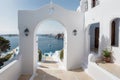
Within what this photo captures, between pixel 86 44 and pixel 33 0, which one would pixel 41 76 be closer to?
pixel 86 44

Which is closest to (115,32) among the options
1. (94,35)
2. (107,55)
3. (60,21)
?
(107,55)

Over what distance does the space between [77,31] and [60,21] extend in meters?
1.68

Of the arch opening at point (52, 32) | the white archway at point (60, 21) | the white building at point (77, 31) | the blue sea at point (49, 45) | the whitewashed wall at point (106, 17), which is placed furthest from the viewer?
the blue sea at point (49, 45)

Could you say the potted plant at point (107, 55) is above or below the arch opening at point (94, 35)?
below

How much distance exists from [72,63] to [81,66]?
2.81ft

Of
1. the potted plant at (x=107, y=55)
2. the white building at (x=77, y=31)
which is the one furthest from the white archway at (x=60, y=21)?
the potted plant at (x=107, y=55)

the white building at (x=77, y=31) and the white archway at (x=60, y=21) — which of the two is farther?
the white archway at (x=60, y=21)

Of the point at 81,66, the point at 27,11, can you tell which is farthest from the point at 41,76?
the point at 27,11

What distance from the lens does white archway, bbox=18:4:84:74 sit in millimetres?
10414

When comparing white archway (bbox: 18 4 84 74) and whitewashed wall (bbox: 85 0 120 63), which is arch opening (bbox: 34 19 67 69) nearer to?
white archway (bbox: 18 4 84 74)

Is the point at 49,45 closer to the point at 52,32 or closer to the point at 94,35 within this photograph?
the point at 52,32

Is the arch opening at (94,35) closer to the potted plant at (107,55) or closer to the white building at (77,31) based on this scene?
the white building at (77,31)

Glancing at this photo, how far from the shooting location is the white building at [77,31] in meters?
8.80

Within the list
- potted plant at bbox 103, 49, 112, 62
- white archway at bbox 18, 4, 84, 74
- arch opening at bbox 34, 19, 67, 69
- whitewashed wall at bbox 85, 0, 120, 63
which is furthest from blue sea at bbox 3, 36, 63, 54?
potted plant at bbox 103, 49, 112, 62
